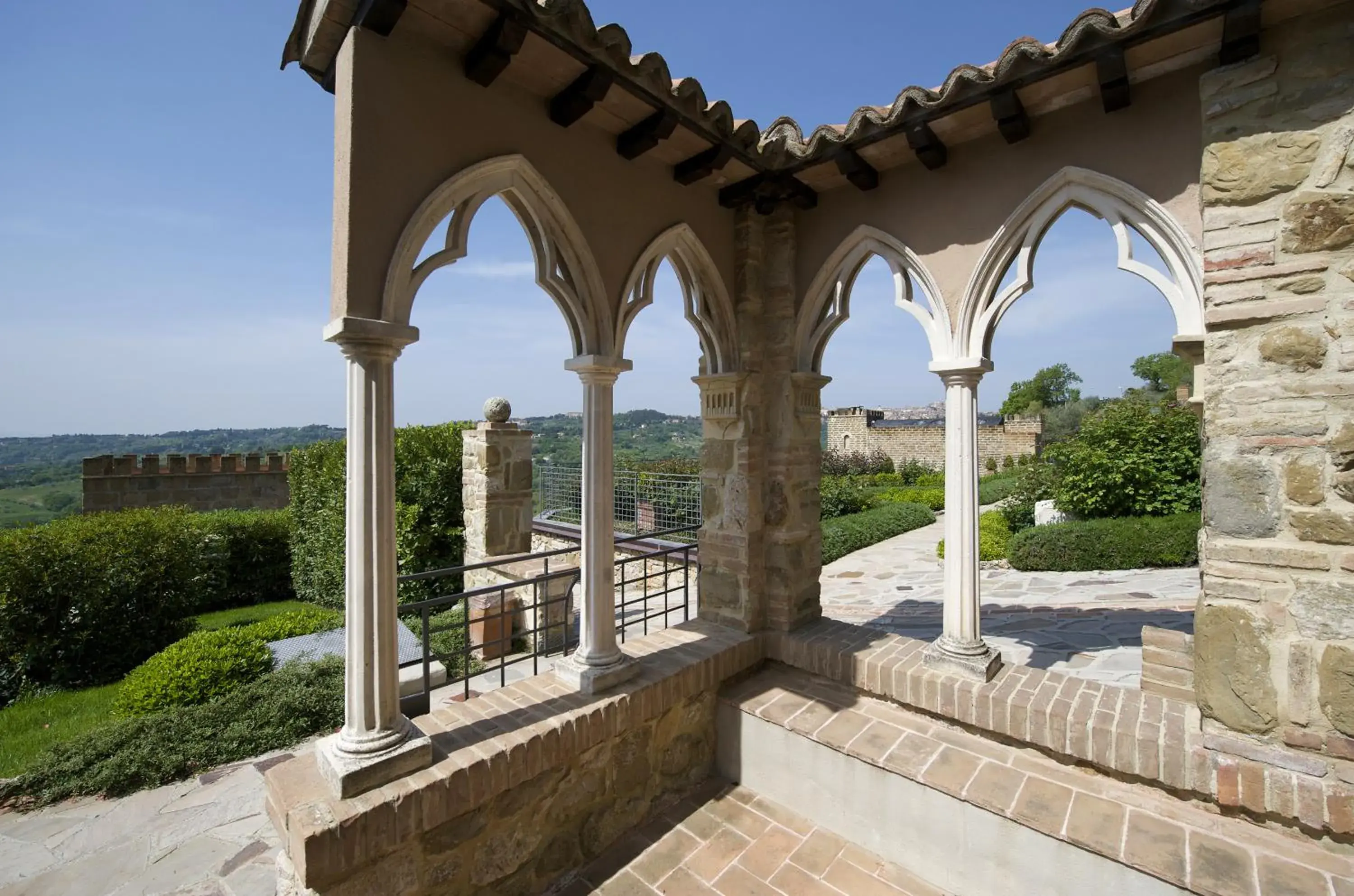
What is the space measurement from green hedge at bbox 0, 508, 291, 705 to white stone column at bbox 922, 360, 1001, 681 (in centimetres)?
963

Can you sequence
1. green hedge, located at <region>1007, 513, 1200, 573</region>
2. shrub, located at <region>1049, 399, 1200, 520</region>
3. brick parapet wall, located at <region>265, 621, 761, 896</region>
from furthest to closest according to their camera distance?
shrub, located at <region>1049, 399, 1200, 520</region>
green hedge, located at <region>1007, 513, 1200, 573</region>
brick parapet wall, located at <region>265, 621, 761, 896</region>

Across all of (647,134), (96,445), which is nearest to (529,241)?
(647,134)

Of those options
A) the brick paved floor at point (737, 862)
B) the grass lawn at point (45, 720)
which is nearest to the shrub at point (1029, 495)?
the brick paved floor at point (737, 862)

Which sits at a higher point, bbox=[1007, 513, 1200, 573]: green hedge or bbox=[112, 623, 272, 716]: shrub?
bbox=[1007, 513, 1200, 573]: green hedge

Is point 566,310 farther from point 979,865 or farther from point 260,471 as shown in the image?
point 260,471

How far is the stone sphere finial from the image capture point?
680cm

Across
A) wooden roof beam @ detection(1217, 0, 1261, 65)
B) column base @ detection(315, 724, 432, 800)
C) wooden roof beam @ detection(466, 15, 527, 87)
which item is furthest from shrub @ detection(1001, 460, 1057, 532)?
wooden roof beam @ detection(466, 15, 527, 87)

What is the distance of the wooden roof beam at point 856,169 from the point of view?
3.41 metres

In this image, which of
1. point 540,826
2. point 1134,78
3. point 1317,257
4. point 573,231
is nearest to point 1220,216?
point 1317,257

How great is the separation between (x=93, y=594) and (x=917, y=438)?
95.2ft

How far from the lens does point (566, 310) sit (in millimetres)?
3221

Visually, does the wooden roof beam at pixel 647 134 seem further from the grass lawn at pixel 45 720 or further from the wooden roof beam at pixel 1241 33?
the grass lawn at pixel 45 720

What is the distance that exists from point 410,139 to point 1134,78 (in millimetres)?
3304

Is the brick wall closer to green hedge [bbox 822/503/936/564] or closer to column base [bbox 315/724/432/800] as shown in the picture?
green hedge [bbox 822/503/936/564]
